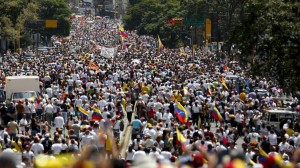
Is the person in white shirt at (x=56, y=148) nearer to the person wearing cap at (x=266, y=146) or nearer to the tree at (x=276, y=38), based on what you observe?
the person wearing cap at (x=266, y=146)

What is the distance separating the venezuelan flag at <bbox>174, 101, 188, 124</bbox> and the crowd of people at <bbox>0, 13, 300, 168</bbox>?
0.10 ft

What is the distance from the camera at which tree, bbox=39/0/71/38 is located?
12081 cm

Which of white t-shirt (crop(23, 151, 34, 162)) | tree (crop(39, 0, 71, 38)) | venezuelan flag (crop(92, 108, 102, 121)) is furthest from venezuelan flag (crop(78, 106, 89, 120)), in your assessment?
tree (crop(39, 0, 71, 38))

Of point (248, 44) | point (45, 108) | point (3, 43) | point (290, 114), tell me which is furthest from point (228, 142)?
point (3, 43)

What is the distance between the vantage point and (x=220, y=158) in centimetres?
977

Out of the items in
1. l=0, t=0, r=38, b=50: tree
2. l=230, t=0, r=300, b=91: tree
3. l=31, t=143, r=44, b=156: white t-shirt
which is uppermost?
l=230, t=0, r=300, b=91: tree

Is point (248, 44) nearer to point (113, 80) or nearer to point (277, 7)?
point (277, 7)

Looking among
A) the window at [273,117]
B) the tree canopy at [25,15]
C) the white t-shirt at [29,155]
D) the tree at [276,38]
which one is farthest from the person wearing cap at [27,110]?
the tree canopy at [25,15]

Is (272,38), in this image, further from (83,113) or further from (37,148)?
(37,148)

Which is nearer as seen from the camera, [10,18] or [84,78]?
[84,78]

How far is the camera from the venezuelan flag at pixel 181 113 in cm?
3016

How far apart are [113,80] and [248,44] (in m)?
11.0

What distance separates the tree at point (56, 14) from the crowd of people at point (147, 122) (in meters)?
69.0

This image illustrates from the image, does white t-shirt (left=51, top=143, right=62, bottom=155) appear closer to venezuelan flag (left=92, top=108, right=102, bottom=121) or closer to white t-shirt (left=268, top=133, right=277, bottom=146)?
white t-shirt (left=268, top=133, right=277, bottom=146)
